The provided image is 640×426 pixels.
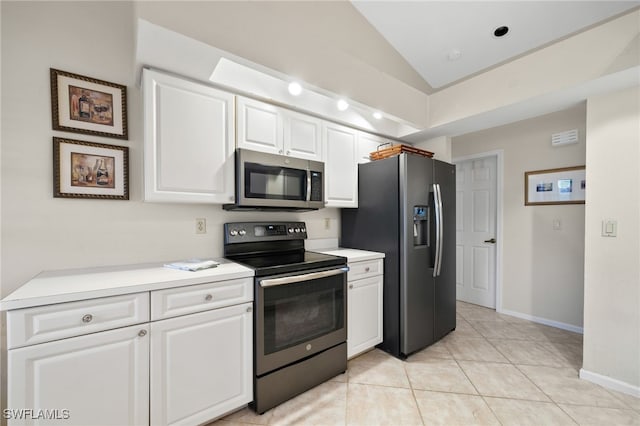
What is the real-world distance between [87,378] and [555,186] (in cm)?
421

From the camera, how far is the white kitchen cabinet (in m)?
2.25

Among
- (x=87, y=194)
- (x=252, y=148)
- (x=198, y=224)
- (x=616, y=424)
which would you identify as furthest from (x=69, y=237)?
(x=616, y=424)

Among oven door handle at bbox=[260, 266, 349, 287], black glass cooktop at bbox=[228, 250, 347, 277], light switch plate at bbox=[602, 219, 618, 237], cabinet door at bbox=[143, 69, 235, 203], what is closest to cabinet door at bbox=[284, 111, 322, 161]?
cabinet door at bbox=[143, 69, 235, 203]

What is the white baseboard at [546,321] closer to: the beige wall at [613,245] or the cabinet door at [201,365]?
the beige wall at [613,245]

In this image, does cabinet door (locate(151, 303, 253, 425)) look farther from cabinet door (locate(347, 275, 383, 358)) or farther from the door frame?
the door frame

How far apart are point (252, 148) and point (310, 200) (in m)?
0.62

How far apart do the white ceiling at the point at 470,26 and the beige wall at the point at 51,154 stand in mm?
2151

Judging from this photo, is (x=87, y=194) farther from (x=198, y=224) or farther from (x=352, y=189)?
(x=352, y=189)

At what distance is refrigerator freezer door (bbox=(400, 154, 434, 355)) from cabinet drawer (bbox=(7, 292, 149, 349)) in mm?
1918

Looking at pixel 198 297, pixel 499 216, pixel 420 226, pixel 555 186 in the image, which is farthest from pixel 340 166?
pixel 555 186

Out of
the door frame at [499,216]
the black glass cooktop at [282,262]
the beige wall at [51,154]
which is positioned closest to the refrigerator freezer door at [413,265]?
the black glass cooktop at [282,262]

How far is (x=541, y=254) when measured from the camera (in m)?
3.08

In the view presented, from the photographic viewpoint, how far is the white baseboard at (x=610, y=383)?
6.15ft

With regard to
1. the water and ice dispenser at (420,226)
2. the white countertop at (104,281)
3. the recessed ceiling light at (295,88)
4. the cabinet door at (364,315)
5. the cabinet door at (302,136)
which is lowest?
the cabinet door at (364,315)
